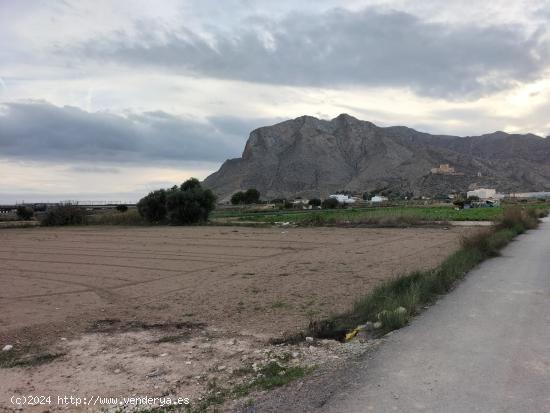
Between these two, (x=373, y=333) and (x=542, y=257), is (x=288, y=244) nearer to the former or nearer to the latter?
(x=542, y=257)

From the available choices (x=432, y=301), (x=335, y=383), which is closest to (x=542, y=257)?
(x=432, y=301)

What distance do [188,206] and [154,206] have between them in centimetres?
599

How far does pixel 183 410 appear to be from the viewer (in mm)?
6297

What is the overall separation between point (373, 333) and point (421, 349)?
4.90ft

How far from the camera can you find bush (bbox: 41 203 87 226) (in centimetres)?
7856

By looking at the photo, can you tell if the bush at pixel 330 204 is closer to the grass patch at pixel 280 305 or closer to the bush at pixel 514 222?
the bush at pixel 514 222

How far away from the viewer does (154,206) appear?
74812mm

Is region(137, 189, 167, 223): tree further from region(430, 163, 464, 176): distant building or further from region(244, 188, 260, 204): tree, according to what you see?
region(430, 163, 464, 176): distant building

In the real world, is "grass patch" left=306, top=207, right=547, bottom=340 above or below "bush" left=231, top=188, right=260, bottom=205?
below

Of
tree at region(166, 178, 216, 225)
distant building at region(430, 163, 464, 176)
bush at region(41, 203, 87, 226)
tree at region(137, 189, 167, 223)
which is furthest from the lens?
distant building at region(430, 163, 464, 176)

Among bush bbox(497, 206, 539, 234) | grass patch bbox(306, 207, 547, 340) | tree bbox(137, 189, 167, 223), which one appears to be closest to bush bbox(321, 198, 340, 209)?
tree bbox(137, 189, 167, 223)

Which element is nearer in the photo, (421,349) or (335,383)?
(335,383)

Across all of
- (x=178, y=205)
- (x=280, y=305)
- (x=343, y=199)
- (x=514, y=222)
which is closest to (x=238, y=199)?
(x=343, y=199)

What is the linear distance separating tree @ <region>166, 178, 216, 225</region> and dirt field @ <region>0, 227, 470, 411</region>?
136 feet
